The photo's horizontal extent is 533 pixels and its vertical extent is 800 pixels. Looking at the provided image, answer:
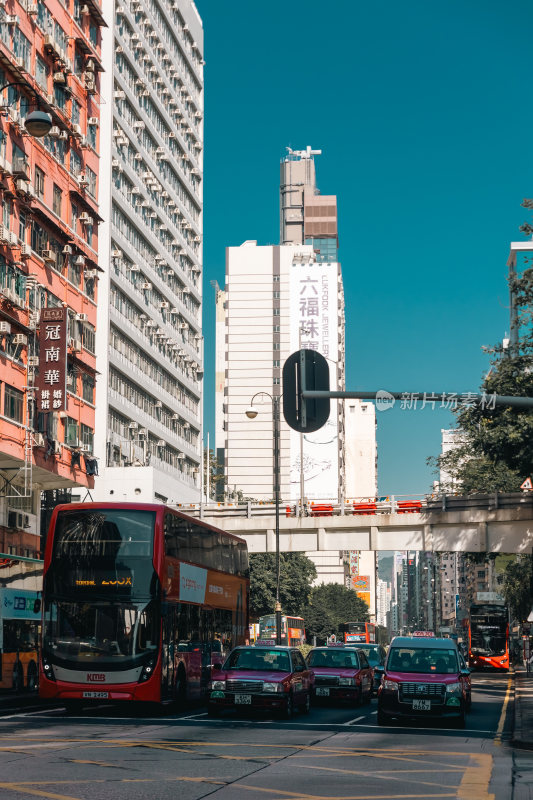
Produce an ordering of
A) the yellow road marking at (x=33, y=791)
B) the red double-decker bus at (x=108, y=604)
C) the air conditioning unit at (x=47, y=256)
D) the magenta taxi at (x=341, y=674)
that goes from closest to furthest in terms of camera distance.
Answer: the yellow road marking at (x=33, y=791), the red double-decker bus at (x=108, y=604), the magenta taxi at (x=341, y=674), the air conditioning unit at (x=47, y=256)

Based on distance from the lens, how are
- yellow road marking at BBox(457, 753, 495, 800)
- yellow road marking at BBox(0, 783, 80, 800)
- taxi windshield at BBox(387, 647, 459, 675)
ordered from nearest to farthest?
yellow road marking at BBox(0, 783, 80, 800) → yellow road marking at BBox(457, 753, 495, 800) → taxi windshield at BBox(387, 647, 459, 675)

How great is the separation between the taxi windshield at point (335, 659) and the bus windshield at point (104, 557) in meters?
7.65

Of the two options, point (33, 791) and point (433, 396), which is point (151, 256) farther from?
point (33, 791)

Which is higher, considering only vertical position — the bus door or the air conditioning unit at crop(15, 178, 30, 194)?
the air conditioning unit at crop(15, 178, 30, 194)

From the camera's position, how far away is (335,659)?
2995cm

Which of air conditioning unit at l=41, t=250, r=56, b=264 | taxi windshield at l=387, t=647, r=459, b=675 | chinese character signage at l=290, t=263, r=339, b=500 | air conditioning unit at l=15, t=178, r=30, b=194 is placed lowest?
taxi windshield at l=387, t=647, r=459, b=675

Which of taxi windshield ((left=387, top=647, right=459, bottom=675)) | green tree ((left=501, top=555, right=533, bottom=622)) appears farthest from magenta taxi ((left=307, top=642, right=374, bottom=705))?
green tree ((left=501, top=555, right=533, bottom=622))

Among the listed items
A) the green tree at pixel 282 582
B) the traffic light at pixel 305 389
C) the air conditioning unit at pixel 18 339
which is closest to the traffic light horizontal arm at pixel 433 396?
the traffic light at pixel 305 389

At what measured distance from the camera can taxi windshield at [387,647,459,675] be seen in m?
23.2

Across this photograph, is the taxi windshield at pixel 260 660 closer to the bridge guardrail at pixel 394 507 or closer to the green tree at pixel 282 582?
the bridge guardrail at pixel 394 507

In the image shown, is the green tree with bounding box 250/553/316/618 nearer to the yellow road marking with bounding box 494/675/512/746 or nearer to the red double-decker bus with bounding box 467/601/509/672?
the red double-decker bus with bounding box 467/601/509/672

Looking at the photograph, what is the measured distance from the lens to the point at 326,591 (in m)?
148

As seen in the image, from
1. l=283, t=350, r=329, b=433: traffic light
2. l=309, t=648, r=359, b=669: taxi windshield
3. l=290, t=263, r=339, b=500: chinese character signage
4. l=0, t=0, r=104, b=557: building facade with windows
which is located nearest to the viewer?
l=283, t=350, r=329, b=433: traffic light

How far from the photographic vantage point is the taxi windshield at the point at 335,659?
2980 centimetres
